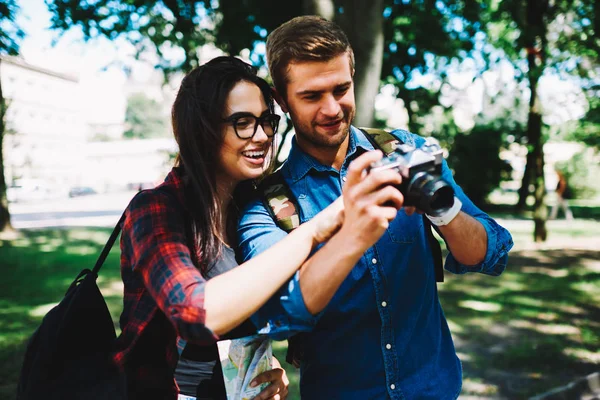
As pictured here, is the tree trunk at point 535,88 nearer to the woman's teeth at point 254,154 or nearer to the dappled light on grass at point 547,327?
the dappled light on grass at point 547,327

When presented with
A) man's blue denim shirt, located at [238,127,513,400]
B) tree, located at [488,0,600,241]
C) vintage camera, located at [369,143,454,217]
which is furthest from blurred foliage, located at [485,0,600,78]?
vintage camera, located at [369,143,454,217]

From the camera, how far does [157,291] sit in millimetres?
1366

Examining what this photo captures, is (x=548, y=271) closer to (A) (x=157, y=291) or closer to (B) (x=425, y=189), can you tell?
(B) (x=425, y=189)

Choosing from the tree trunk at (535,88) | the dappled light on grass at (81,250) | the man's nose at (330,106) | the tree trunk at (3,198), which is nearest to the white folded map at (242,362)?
the man's nose at (330,106)

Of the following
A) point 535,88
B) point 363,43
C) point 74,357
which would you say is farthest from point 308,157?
point 535,88

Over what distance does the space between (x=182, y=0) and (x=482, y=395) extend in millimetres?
8605

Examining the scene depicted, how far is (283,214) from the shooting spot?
A: 5.95 ft

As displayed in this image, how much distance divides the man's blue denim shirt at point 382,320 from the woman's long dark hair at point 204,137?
0.49 feet

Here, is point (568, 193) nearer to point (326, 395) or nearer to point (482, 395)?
point (482, 395)

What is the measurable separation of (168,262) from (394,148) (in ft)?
3.33

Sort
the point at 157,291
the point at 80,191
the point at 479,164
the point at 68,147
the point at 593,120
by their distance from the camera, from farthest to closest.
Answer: the point at 68,147 < the point at 80,191 < the point at 479,164 < the point at 593,120 < the point at 157,291

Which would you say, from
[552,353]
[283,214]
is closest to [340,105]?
[283,214]

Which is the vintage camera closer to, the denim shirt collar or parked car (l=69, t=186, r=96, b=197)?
the denim shirt collar

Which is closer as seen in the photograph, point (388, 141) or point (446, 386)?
point (446, 386)
